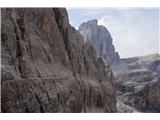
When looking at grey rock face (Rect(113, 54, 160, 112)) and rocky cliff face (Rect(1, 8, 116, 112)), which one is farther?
grey rock face (Rect(113, 54, 160, 112))

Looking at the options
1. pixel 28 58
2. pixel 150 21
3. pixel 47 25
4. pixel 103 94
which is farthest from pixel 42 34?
pixel 103 94

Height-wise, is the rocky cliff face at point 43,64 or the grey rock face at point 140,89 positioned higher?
the rocky cliff face at point 43,64

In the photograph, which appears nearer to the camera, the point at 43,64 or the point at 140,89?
the point at 43,64

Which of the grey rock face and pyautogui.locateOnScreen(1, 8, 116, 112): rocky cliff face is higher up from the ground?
pyautogui.locateOnScreen(1, 8, 116, 112): rocky cliff face

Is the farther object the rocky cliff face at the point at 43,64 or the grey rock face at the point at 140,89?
the grey rock face at the point at 140,89

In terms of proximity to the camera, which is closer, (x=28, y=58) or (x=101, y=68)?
(x=28, y=58)

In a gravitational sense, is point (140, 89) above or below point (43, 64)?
below
